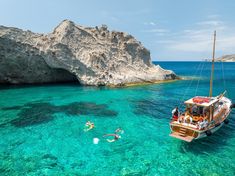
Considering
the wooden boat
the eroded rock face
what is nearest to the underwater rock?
the wooden boat

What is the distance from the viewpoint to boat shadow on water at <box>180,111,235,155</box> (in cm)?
1658

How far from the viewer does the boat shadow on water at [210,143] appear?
16578mm

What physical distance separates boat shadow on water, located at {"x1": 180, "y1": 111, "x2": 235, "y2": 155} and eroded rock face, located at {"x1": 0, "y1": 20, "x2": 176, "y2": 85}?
32.8 metres

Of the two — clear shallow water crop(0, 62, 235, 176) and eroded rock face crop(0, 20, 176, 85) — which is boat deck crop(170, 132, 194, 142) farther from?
eroded rock face crop(0, 20, 176, 85)

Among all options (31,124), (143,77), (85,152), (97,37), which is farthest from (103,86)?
(85,152)

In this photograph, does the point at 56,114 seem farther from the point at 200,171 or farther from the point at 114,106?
the point at 200,171

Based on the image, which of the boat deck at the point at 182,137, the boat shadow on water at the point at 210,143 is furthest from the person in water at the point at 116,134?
the boat shadow on water at the point at 210,143

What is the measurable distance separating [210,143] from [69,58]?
39.7 meters

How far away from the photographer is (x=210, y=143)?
17688mm

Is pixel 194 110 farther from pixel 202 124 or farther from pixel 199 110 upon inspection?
pixel 202 124

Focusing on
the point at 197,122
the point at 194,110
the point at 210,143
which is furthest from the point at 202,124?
the point at 194,110

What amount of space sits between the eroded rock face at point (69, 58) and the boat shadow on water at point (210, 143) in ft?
108

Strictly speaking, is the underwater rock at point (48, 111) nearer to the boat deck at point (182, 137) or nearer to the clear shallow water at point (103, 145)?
the clear shallow water at point (103, 145)

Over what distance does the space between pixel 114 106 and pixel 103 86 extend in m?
19.7
